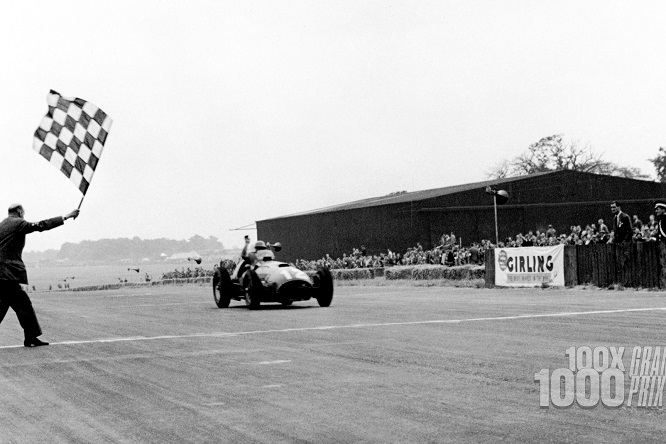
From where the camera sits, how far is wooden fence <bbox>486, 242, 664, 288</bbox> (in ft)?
68.9

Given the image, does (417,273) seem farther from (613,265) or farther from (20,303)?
(20,303)

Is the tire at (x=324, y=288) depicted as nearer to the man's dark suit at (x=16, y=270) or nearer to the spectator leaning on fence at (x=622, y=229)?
the man's dark suit at (x=16, y=270)

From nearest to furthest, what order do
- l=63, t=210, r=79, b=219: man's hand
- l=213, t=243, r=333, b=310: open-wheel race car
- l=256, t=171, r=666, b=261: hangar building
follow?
l=63, t=210, r=79, b=219: man's hand < l=213, t=243, r=333, b=310: open-wheel race car < l=256, t=171, r=666, b=261: hangar building

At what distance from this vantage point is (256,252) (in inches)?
752

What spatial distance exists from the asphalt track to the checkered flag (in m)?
2.59

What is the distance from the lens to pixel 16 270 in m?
11.4

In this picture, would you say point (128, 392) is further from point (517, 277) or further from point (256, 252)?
point (517, 277)

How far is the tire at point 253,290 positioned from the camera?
59.1 feet

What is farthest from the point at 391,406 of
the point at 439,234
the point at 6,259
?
the point at 439,234

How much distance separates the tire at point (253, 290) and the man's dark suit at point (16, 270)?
22.4 ft

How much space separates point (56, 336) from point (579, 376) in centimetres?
842

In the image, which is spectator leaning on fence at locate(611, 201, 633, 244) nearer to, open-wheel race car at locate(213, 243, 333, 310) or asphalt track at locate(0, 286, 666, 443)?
asphalt track at locate(0, 286, 666, 443)

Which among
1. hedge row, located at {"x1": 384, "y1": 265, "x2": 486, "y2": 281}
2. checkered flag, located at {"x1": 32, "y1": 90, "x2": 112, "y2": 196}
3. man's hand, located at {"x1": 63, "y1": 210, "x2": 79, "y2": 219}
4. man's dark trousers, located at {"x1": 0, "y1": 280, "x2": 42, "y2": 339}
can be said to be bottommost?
man's dark trousers, located at {"x1": 0, "y1": 280, "x2": 42, "y2": 339}

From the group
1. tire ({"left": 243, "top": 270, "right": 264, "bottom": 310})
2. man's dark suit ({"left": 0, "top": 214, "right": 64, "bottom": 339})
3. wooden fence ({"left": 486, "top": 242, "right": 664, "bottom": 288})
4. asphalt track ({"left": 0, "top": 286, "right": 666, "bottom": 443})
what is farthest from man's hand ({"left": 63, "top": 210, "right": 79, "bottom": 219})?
wooden fence ({"left": 486, "top": 242, "right": 664, "bottom": 288})
